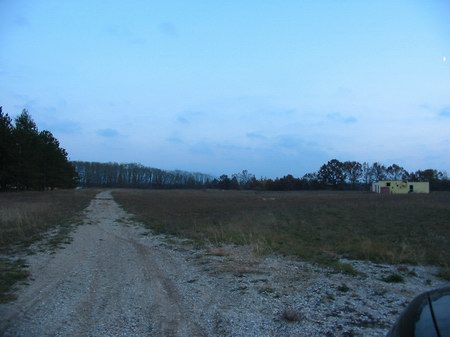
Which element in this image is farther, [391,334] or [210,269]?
[210,269]

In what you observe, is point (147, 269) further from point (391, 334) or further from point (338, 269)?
point (391, 334)

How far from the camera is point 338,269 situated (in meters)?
10.6

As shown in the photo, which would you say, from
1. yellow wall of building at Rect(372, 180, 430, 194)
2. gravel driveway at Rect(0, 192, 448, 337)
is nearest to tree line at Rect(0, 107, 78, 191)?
gravel driveway at Rect(0, 192, 448, 337)

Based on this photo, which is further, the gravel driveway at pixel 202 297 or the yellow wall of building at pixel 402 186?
the yellow wall of building at pixel 402 186

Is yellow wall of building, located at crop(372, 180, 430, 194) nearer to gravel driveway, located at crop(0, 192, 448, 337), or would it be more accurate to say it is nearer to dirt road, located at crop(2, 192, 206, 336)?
gravel driveway, located at crop(0, 192, 448, 337)

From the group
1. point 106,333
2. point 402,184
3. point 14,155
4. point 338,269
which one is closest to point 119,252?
point 338,269

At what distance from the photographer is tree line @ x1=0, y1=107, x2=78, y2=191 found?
54969 mm

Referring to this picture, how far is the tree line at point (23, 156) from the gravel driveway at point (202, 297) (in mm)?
48004

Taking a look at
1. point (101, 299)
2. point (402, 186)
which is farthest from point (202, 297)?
point (402, 186)

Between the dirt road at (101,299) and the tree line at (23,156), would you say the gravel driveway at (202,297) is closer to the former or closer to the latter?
the dirt road at (101,299)

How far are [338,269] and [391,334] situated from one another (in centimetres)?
782

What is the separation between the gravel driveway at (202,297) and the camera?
6234 millimetres

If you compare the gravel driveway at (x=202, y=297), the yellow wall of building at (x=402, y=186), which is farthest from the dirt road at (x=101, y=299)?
the yellow wall of building at (x=402, y=186)

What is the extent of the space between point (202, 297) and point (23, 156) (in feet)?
185
